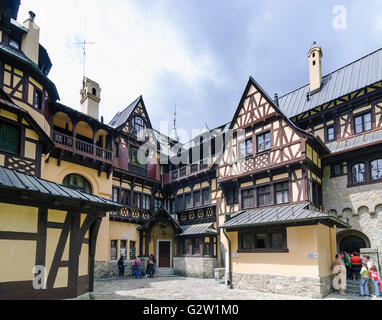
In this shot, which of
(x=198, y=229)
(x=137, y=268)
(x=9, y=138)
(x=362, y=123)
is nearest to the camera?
(x=9, y=138)

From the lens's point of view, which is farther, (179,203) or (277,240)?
(179,203)

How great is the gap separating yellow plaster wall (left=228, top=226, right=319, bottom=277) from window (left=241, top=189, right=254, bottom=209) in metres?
3.87

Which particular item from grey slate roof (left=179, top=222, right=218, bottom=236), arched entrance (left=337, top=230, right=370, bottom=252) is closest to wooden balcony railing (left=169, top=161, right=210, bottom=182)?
grey slate roof (left=179, top=222, right=218, bottom=236)

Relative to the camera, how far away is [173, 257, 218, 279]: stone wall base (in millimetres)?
21906

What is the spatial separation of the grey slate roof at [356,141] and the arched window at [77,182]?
15918 millimetres

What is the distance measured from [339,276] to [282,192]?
525 cm

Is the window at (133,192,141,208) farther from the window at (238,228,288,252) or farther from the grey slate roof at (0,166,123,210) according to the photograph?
the grey slate roof at (0,166,123,210)

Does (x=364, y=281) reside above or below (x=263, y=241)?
below

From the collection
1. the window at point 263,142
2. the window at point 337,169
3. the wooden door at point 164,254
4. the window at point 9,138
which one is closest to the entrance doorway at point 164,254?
the wooden door at point 164,254

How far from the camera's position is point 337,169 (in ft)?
62.0

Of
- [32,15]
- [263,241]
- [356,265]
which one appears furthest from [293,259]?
[32,15]

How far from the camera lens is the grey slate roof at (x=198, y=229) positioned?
875 inches

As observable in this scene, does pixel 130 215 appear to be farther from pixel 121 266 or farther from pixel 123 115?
pixel 123 115
